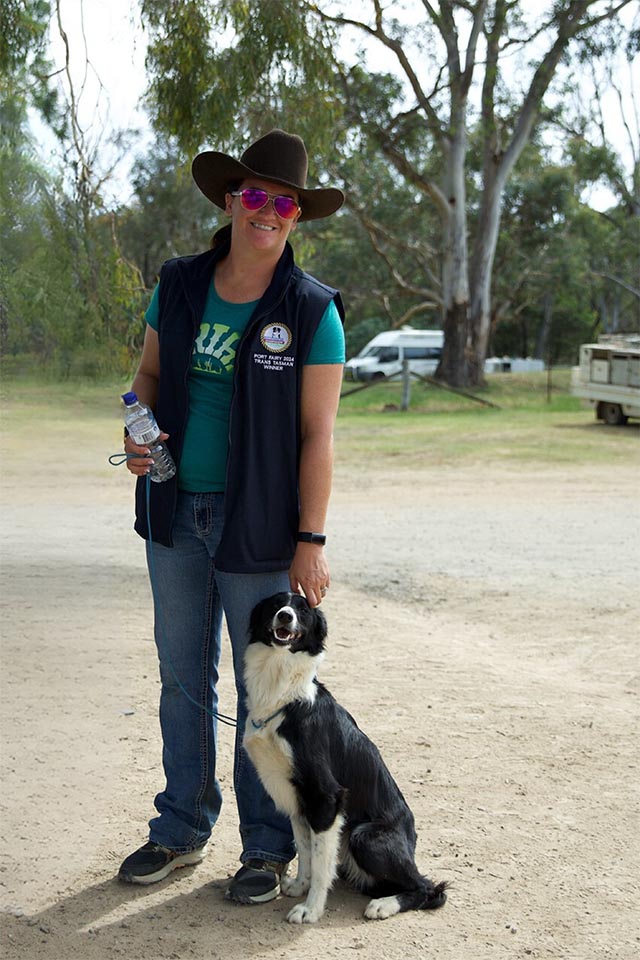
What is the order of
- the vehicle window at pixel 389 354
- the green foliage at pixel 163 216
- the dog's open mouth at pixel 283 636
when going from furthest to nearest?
the vehicle window at pixel 389 354, the green foliage at pixel 163 216, the dog's open mouth at pixel 283 636

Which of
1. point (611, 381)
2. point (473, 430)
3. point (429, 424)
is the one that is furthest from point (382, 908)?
point (611, 381)

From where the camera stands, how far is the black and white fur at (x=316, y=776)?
3.30 metres

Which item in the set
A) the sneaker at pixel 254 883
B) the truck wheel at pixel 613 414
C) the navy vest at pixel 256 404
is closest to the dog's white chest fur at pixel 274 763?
the sneaker at pixel 254 883

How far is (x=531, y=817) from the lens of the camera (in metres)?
4.36

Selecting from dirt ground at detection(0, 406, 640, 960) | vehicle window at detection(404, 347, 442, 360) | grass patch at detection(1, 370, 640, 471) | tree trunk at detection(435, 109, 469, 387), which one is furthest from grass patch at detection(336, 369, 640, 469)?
vehicle window at detection(404, 347, 442, 360)

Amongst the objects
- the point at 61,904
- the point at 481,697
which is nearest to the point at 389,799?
the point at 61,904

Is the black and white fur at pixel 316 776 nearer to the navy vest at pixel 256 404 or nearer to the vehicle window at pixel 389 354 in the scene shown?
the navy vest at pixel 256 404

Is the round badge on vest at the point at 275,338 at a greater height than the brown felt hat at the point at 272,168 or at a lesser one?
lesser

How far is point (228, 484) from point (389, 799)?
1068mm

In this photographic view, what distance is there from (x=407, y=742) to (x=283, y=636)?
83.2 inches

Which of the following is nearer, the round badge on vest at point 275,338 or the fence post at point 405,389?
the round badge on vest at point 275,338

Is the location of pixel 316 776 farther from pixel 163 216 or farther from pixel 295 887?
pixel 163 216

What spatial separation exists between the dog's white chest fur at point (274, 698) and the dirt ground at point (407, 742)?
44 centimetres

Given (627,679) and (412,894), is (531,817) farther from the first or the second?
(627,679)
